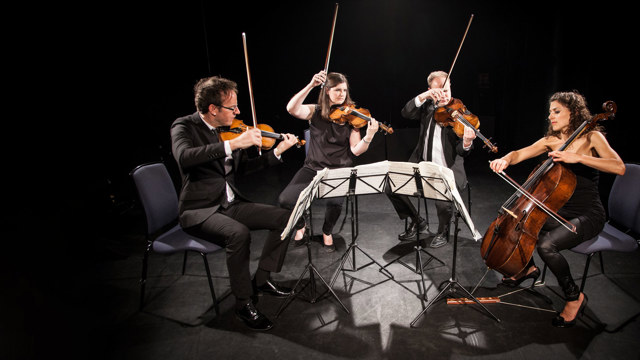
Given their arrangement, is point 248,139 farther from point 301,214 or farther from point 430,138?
point 430,138

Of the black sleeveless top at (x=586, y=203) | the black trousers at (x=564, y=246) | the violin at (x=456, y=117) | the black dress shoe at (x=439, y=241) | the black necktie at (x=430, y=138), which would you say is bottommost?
the black dress shoe at (x=439, y=241)

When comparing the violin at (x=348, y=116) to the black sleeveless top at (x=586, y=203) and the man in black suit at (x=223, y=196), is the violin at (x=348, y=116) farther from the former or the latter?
the black sleeveless top at (x=586, y=203)

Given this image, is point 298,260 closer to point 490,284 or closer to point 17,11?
point 490,284

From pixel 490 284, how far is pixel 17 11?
15.5ft

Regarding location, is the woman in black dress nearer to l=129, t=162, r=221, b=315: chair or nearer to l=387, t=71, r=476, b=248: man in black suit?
l=387, t=71, r=476, b=248: man in black suit

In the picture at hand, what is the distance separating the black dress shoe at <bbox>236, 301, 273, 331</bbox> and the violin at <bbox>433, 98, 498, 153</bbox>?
212 centimetres

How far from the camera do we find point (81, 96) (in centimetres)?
389

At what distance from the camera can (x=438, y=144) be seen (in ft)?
10.2

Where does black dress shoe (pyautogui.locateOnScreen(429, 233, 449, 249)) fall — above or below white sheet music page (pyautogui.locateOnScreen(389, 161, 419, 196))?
below

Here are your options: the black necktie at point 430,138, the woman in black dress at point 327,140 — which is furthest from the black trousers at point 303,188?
the black necktie at point 430,138

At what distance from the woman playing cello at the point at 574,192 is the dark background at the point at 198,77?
9.68 feet

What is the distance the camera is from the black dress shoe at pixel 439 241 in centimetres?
317

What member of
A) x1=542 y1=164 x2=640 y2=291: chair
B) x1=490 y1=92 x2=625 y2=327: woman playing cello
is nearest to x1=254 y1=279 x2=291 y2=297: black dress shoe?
x1=490 y1=92 x2=625 y2=327: woman playing cello

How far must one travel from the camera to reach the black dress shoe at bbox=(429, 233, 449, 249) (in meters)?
3.17
